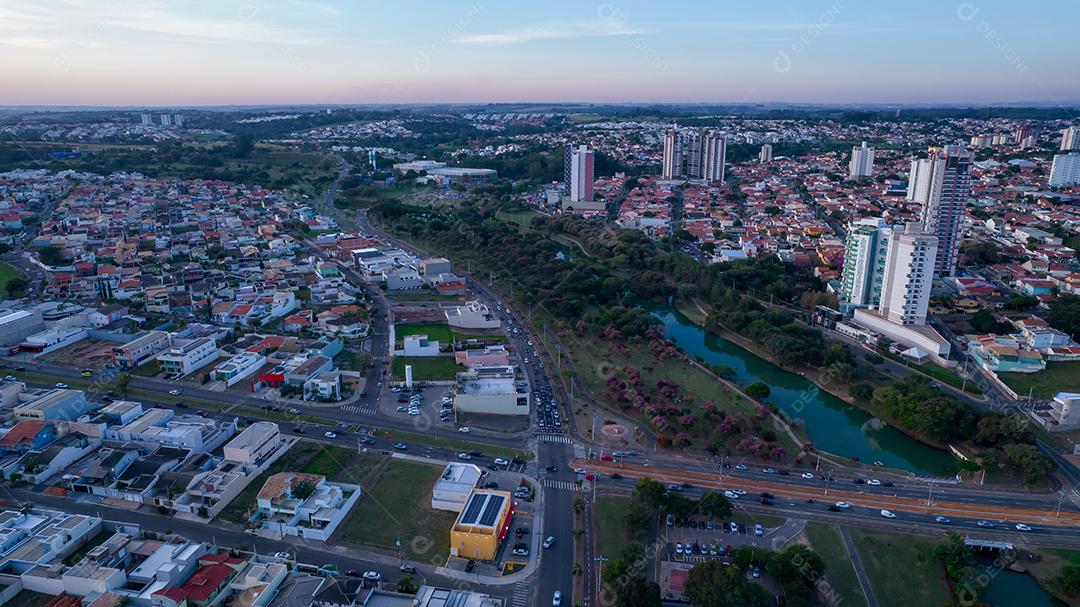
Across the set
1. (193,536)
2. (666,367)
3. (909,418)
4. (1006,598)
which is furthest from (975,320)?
(193,536)

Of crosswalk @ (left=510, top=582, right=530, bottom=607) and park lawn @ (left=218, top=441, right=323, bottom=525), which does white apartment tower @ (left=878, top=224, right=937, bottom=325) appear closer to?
crosswalk @ (left=510, top=582, right=530, bottom=607)

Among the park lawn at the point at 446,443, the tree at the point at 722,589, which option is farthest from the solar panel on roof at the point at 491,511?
the tree at the point at 722,589

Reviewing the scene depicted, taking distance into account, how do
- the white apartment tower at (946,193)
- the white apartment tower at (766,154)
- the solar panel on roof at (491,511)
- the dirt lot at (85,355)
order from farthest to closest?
the white apartment tower at (766,154)
the white apartment tower at (946,193)
the dirt lot at (85,355)
the solar panel on roof at (491,511)

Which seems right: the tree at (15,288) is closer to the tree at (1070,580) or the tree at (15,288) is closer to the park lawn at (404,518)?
the park lawn at (404,518)

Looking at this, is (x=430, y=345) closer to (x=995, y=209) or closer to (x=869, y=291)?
(x=869, y=291)

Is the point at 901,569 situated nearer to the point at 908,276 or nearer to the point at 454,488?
the point at 454,488

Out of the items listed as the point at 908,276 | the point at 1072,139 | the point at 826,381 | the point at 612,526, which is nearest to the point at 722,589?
the point at 612,526
